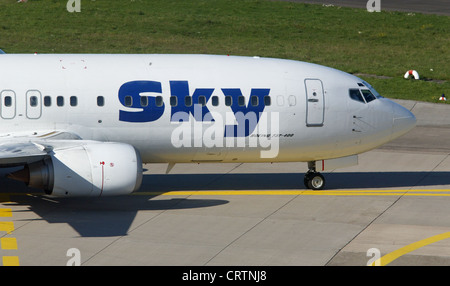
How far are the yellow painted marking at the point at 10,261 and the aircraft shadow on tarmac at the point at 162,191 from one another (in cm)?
256

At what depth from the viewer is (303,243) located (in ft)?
79.4

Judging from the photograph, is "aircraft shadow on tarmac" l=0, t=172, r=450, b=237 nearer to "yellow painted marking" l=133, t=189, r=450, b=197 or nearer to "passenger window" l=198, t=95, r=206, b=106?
"yellow painted marking" l=133, t=189, r=450, b=197

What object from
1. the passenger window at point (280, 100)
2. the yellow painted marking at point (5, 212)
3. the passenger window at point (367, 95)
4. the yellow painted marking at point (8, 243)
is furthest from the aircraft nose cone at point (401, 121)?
the yellow painted marking at point (8, 243)

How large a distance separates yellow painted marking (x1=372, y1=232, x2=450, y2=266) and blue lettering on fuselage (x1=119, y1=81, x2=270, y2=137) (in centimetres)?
671

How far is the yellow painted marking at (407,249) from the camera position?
22.8 m

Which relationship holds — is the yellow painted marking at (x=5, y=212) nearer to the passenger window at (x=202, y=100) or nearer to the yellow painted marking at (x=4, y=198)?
the yellow painted marking at (x=4, y=198)

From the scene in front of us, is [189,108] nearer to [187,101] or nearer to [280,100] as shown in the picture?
[187,101]

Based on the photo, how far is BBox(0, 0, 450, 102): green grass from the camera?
52031 millimetres

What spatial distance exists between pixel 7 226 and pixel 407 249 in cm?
1096

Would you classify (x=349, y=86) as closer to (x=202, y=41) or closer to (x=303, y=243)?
(x=303, y=243)

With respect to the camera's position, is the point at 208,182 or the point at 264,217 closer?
the point at 264,217

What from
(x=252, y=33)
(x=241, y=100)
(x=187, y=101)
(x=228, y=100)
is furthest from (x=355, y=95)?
(x=252, y=33)

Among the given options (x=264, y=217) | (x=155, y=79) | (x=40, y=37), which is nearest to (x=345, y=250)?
(x=264, y=217)
